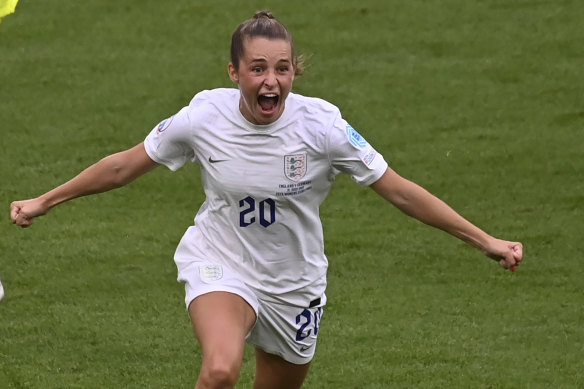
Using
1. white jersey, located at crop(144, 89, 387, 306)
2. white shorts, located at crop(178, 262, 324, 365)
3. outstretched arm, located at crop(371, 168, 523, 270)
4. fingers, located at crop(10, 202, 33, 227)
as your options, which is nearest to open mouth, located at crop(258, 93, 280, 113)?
white jersey, located at crop(144, 89, 387, 306)

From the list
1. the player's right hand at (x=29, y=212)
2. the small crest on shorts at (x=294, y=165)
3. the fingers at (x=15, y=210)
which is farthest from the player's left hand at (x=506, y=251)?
the fingers at (x=15, y=210)

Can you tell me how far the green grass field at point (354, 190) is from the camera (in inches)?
324

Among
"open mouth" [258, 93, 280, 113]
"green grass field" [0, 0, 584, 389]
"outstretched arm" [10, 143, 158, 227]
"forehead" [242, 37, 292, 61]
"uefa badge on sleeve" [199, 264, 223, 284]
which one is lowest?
"green grass field" [0, 0, 584, 389]

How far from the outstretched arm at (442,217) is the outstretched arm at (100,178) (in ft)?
3.70

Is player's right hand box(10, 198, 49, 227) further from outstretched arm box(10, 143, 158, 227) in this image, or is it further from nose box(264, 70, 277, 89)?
nose box(264, 70, 277, 89)

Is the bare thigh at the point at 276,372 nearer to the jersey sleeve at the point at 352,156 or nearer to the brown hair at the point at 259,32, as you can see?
the jersey sleeve at the point at 352,156

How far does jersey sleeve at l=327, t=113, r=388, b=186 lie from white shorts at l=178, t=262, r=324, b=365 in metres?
0.70

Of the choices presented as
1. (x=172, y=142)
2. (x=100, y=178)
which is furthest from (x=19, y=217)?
(x=172, y=142)

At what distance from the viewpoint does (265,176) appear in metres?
5.99

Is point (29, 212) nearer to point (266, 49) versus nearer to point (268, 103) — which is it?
point (268, 103)

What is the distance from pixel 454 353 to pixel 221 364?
2885mm

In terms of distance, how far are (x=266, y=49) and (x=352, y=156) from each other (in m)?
0.63

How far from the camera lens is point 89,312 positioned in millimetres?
8930

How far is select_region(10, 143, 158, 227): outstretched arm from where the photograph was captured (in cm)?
625
